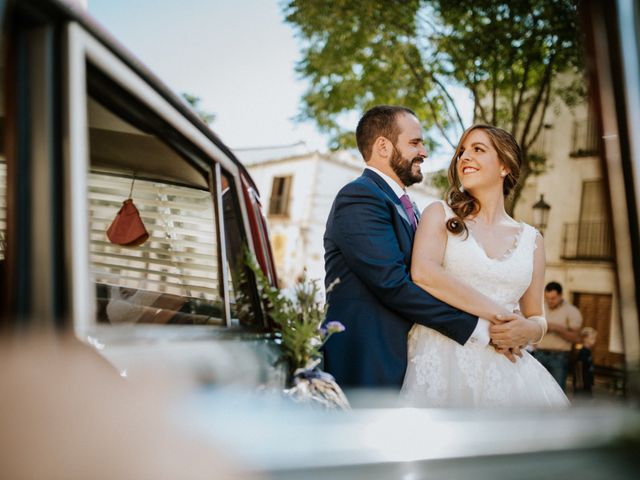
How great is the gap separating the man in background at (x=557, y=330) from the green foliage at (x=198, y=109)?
A: 4070 millimetres

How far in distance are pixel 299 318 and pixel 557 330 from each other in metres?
5.17

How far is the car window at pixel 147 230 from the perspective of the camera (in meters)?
1.12

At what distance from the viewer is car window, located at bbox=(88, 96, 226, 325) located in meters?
1.12

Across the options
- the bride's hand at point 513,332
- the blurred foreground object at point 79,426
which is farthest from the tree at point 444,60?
the blurred foreground object at point 79,426

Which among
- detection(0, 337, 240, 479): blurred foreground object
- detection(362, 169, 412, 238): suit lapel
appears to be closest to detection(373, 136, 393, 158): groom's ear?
detection(362, 169, 412, 238): suit lapel

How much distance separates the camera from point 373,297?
2537mm

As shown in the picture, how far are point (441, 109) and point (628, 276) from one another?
3333mm

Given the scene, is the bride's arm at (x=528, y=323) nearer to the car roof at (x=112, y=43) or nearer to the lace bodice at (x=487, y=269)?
the lace bodice at (x=487, y=269)

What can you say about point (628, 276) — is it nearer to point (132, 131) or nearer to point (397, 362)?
point (132, 131)

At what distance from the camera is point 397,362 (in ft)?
8.33

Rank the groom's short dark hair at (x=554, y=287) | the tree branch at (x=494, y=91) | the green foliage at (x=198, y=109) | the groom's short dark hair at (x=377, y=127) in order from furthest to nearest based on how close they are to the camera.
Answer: the groom's short dark hair at (x=554, y=287) → the tree branch at (x=494, y=91) → the groom's short dark hair at (x=377, y=127) → the green foliage at (x=198, y=109)

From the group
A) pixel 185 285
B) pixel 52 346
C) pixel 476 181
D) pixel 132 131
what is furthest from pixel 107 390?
pixel 476 181

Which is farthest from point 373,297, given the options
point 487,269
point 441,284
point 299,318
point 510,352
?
point 299,318

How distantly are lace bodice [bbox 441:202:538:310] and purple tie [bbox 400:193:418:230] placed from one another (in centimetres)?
15
